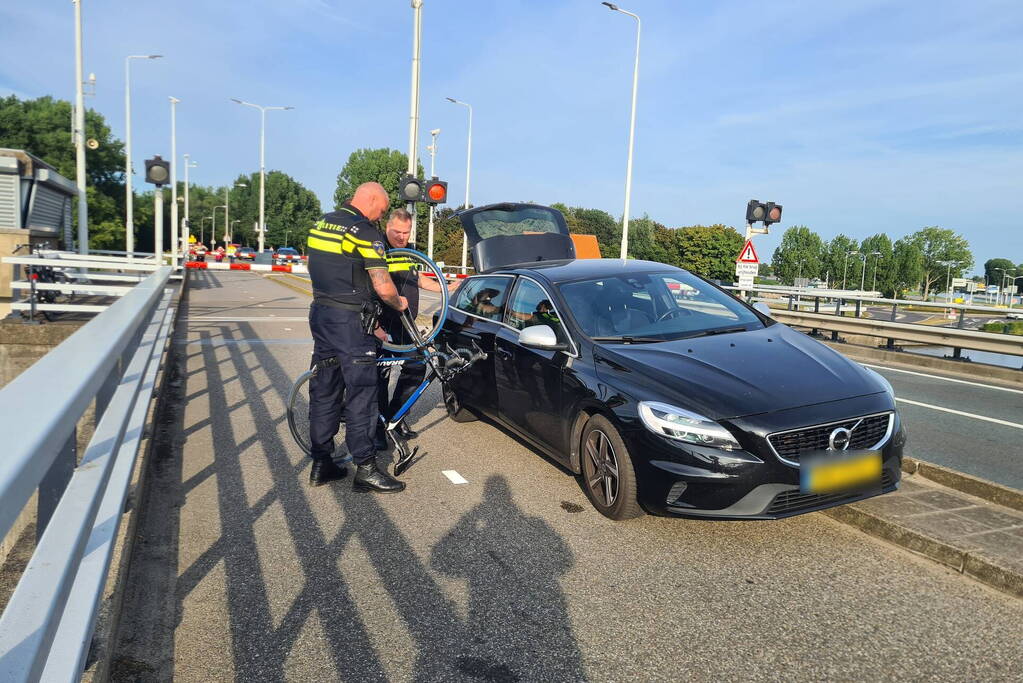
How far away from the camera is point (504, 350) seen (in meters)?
5.84

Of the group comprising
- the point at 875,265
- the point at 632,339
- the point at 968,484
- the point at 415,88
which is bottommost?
the point at 968,484

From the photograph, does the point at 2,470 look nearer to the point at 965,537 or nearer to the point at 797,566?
the point at 797,566

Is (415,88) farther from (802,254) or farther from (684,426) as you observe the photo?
(802,254)

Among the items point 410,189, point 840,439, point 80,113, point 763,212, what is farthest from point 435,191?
point 80,113

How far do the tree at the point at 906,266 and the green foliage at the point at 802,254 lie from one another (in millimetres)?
11373

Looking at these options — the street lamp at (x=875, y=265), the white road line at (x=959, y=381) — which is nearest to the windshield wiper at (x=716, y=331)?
the white road line at (x=959, y=381)

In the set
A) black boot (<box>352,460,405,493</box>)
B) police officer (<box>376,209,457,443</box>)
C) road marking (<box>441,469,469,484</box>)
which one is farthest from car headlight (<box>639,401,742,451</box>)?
police officer (<box>376,209,457,443</box>)

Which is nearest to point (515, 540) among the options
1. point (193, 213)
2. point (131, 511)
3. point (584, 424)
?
point (584, 424)

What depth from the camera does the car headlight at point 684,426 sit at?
12.9 ft

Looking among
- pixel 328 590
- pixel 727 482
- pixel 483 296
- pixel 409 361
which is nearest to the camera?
pixel 328 590

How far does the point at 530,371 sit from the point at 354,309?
1261 mm

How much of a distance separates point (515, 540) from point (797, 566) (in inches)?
56.5

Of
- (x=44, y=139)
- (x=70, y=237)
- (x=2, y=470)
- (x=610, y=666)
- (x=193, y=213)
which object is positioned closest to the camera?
(x=2, y=470)

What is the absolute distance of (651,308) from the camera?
5.44 metres
